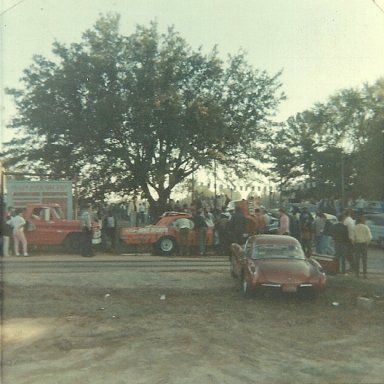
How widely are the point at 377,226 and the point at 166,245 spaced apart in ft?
32.2

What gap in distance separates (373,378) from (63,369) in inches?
135

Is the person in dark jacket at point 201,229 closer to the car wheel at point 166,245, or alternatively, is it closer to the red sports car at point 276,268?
the car wheel at point 166,245

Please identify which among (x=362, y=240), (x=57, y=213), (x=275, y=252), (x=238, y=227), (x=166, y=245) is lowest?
(x=166, y=245)

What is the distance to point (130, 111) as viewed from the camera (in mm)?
27453

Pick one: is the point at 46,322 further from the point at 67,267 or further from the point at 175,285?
the point at 67,267

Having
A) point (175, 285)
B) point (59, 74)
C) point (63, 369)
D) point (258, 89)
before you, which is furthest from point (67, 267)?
point (258, 89)

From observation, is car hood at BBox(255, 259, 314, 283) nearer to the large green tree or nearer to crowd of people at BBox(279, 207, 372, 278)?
crowd of people at BBox(279, 207, 372, 278)

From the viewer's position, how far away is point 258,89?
102ft

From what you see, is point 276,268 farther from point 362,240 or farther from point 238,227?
point 238,227

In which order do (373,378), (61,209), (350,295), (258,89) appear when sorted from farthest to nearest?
(258,89), (61,209), (350,295), (373,378)

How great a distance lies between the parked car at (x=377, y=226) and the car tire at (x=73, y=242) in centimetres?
1247

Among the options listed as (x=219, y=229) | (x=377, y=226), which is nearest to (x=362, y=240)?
(x=219, y=229)

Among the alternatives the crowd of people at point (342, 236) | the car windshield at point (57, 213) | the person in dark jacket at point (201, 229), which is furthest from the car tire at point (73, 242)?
the crowd of people at point (342, 236)

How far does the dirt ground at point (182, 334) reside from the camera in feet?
22.1
